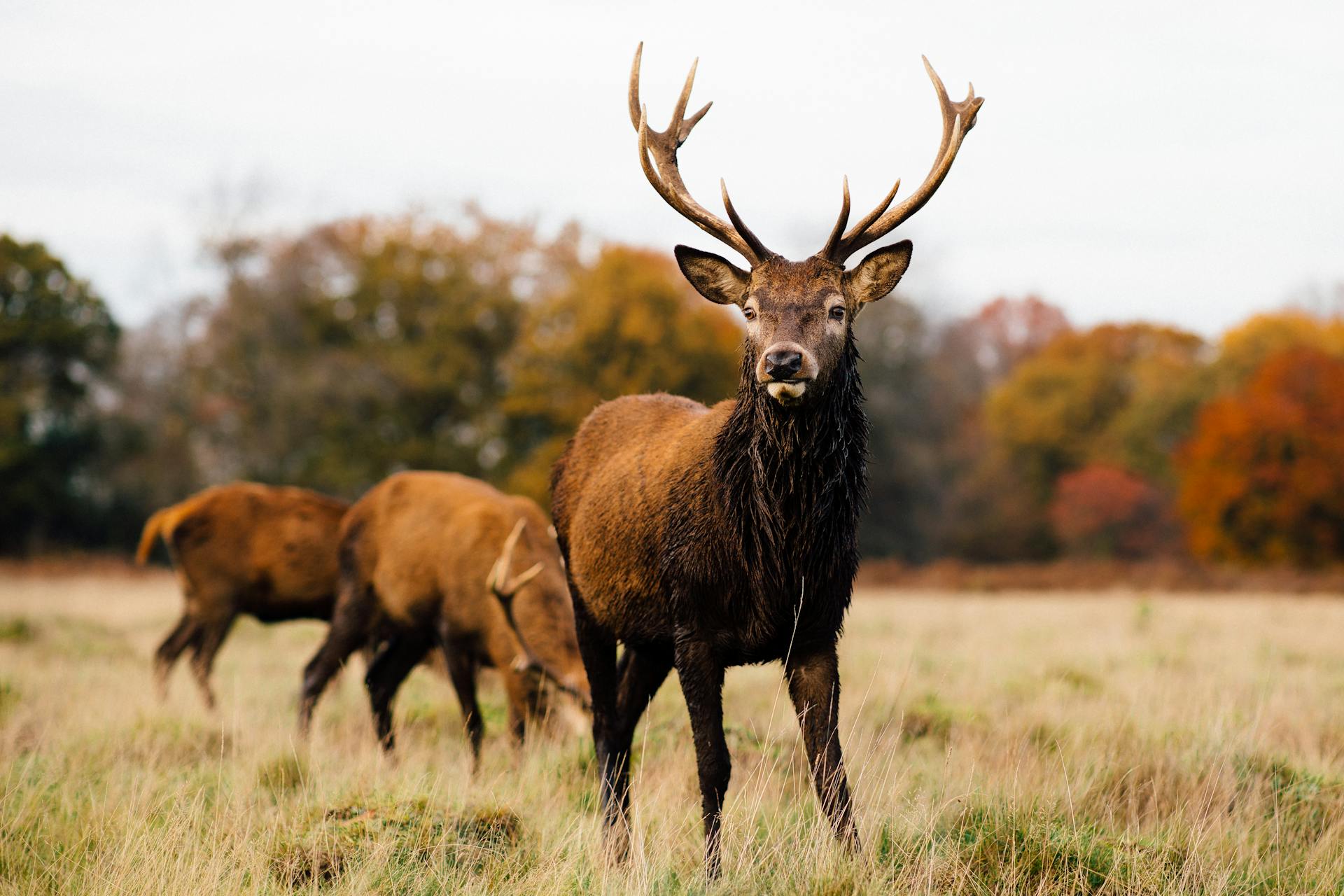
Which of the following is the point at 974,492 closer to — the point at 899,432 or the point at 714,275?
the point at 899,432

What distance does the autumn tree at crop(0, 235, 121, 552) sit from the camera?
30.3 metres

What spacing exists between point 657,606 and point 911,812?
4.05 ft

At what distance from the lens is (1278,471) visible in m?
36.8

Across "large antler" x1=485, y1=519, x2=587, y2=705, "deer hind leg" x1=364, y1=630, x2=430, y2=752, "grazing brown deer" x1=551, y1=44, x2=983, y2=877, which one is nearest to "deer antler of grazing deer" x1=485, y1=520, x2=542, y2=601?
"large antler" x1=485, y1=519, x2=587, y2=705

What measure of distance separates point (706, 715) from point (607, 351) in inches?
997

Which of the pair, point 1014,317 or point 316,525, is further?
point 1014,317

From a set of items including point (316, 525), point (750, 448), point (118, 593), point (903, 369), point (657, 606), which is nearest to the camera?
point (750, 448)

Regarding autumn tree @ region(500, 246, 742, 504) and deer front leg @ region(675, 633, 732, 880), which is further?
autumn tree @ region(500, 246, 742, 504)

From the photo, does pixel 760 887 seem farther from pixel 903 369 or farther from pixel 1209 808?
pixel 903 369

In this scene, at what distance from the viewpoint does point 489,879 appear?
13.8 ft

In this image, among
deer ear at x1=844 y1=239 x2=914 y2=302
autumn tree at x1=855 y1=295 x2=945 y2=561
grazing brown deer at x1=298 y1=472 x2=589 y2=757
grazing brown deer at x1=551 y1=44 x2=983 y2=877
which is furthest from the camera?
autumn tree at x1=855 y1=295 x2=945 y2=561

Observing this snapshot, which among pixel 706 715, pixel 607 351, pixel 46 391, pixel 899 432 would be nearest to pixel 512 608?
pixel 706 715

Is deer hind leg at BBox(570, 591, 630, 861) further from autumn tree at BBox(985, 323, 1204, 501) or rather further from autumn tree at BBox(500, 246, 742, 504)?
autumn tree at BBox(985, 323, 1204, 501)

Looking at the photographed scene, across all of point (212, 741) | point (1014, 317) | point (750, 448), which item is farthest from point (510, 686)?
point (1014, 317)
